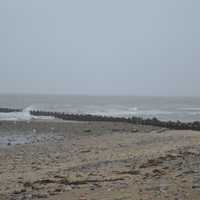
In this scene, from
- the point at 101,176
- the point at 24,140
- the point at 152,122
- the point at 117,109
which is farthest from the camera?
the point at 117,109

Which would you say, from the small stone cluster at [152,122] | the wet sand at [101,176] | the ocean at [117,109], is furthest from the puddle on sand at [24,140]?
the ocean at [117,109]

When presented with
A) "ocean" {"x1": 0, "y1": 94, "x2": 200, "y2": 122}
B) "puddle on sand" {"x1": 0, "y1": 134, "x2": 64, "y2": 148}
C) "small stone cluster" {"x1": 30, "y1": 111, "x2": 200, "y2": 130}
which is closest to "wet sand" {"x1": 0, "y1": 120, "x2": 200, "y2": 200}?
"puddle on sand" {"x1": 0, "y1": 134, "x2": 64, "y2": 148}

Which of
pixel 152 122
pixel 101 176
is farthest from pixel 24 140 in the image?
pixel 101 176

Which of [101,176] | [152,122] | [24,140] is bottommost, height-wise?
[24,140]

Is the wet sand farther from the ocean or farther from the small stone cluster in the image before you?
the ocean

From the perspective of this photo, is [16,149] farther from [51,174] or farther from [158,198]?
[158,198]

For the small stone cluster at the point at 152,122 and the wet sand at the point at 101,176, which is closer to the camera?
the wet sand at the point at 101,176

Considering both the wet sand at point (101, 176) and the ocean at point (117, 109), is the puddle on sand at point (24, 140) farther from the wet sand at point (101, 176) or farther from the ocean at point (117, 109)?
the ocean at point (117, 109)

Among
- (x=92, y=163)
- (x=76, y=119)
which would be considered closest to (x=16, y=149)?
(x=92, y=163)

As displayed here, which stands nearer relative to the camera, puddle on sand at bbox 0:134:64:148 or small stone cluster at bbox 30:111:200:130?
puddle on sand at bbox 0:134:64:148

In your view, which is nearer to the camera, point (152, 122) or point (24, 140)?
point (24, 140)

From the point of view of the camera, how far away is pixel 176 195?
8.29 meters

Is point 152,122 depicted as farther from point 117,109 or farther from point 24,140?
point 117,109

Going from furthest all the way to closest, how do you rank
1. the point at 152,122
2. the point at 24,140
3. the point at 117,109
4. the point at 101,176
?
the point at 117,109 → the point at 152,122 → the point at 24,140 → the point at 101,176
